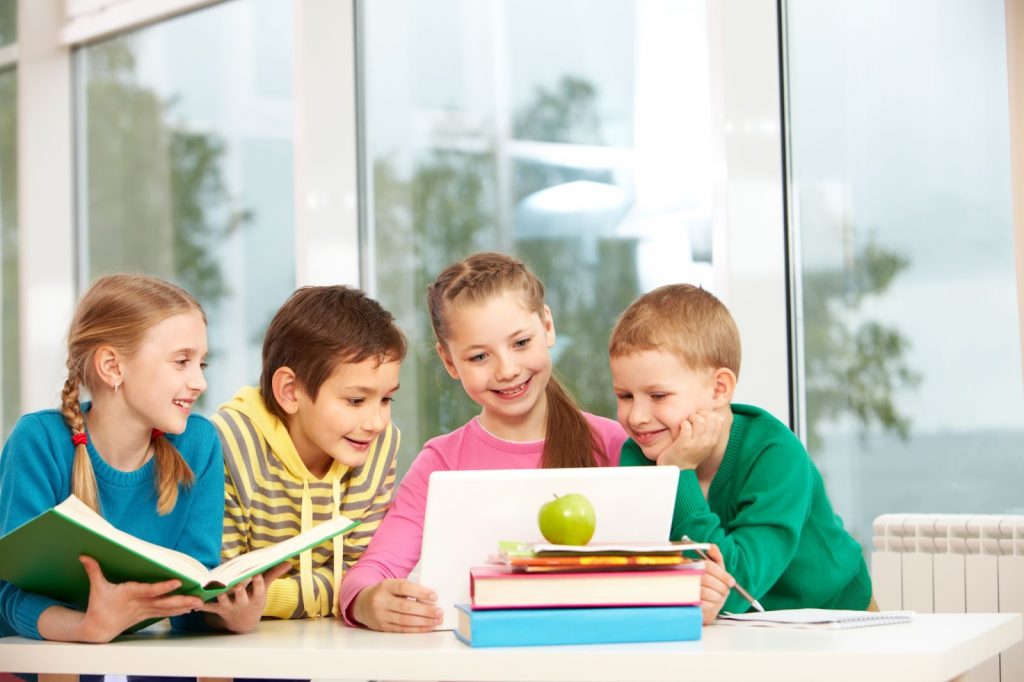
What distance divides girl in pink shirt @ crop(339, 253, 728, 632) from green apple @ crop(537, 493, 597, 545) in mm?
511

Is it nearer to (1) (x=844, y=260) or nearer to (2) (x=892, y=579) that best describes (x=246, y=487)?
(2) (x=892, y=579)

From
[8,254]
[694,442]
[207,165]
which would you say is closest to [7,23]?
[8,254]

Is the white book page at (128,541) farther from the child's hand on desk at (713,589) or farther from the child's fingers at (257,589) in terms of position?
the child's hand on desk at (713,589)

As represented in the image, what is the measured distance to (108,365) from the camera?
1787mm

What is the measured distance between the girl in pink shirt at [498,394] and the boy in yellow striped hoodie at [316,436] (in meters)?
0.09

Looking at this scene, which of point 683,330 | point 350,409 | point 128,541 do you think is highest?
point 683,330

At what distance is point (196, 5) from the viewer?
167 inches

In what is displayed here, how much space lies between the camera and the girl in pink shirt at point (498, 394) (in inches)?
75.0

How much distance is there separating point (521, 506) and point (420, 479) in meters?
0.53

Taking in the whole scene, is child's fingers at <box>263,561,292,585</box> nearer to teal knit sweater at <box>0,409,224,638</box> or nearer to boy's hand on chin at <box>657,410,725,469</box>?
teal knit sweater at <box>0,409,224,638</box>

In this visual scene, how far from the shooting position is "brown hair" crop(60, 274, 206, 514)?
1740 mm

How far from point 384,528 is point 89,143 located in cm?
357

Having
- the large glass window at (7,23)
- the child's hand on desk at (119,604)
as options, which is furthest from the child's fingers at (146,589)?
the large glass window at (7,23)

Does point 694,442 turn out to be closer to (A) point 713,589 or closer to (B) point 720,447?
(B) point 720,447
